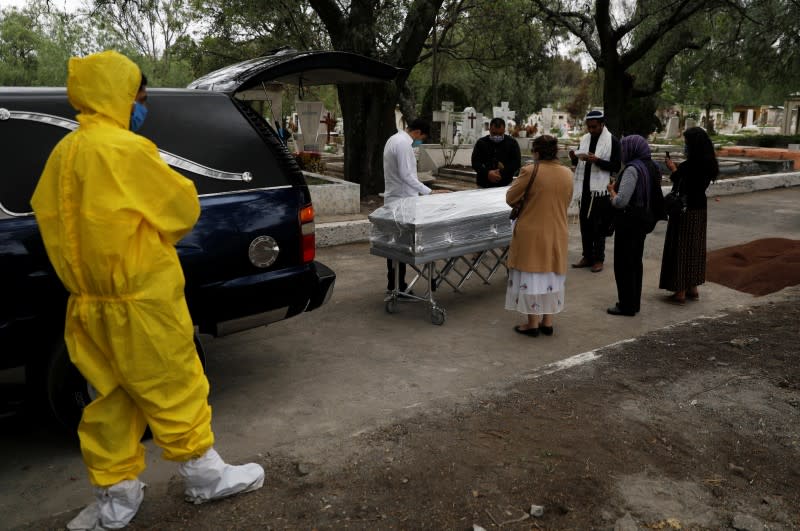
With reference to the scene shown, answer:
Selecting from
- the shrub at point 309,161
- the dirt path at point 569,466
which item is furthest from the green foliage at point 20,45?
the dirt path at point 569,466

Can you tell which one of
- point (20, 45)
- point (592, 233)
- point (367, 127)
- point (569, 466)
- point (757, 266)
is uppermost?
point (20, 45)

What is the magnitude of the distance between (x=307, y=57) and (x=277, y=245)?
1.92 m

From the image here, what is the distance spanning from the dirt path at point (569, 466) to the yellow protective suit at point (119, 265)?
1.84 feet

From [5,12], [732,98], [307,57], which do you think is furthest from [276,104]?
[732,98]

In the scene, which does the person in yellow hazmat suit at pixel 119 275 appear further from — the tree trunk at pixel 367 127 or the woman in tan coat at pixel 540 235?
the tree trunk at pixel 367 127

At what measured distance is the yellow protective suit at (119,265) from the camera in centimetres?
258

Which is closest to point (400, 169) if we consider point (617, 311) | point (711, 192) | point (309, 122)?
point (617, 311)

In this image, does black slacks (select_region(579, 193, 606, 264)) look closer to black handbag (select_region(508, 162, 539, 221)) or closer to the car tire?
black handbag (select_region(508, 162, 539, 221))

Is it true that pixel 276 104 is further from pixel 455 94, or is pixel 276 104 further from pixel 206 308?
pixel 455 94

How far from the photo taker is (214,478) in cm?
302

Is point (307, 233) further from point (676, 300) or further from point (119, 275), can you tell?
A: point (676, 300)

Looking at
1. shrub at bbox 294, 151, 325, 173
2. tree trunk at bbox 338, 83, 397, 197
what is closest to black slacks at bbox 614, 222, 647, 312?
tree trunk at bbox 338, 83, 397, 197

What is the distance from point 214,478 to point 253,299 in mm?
1254

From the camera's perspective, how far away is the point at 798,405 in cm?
418
